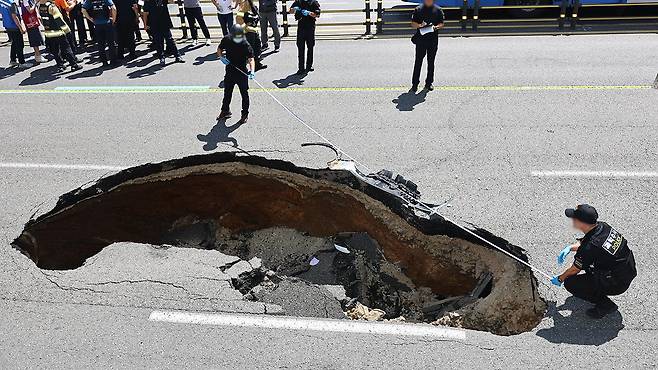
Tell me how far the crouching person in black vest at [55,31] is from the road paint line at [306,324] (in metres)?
9.63

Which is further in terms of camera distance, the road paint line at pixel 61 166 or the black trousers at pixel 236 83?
the black trousers at pixel 236 83

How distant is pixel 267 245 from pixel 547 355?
4243 mm

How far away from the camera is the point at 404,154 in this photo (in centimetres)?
834

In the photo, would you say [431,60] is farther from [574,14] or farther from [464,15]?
[574,14]


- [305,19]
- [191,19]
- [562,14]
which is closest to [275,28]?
[191,19]

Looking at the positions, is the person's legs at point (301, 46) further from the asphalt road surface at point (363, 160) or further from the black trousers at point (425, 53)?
the black trousers at point (425, 53)

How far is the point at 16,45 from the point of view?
13445mm

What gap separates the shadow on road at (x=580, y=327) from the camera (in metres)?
4.80

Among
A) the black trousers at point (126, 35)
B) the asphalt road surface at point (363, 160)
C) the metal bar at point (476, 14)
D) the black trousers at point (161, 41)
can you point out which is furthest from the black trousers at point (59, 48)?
the metal bar at point (476, 14)

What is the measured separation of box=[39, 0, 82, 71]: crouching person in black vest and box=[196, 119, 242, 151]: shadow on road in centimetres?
560

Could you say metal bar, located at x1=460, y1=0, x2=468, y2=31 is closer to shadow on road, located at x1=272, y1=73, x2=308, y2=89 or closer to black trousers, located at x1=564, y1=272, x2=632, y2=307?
shadow on road, located at x1=272, y1=73, x2=308, y2=89

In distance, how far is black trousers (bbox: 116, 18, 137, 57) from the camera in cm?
1376

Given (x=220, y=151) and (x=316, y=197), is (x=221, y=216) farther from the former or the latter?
(x=316, y=197)

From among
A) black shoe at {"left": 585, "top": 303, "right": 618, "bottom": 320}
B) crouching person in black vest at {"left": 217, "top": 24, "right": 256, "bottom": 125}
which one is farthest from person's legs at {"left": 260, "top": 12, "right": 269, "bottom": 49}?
black shoe at {"left": 585, "top": 303, "right": 618, "bottom": 320}
